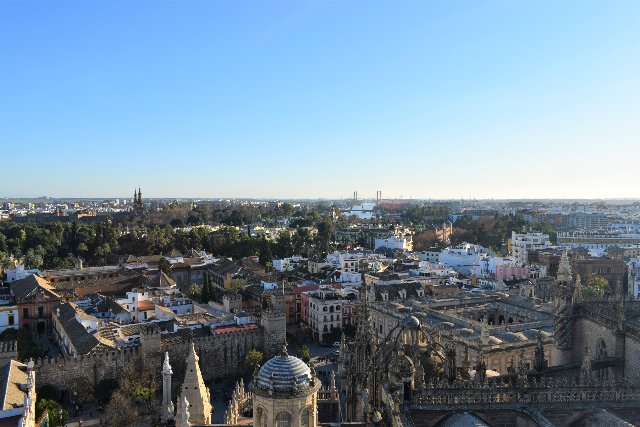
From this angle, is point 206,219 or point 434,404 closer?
point 434,404

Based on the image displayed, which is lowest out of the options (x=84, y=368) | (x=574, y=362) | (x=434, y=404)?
(x=84, y=368)

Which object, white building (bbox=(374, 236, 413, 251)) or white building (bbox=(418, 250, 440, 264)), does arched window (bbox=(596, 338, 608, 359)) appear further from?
white building (bbox=(374, 236, 413, 251))

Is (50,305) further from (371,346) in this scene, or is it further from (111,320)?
(371,346)

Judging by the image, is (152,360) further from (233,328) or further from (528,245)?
(528,245)

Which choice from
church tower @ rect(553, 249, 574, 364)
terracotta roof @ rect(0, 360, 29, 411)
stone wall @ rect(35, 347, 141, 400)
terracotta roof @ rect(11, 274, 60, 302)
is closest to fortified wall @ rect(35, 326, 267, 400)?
stone wall @ rect(35, 347, 141, 400)

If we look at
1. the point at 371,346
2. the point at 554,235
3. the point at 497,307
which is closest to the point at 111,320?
the point at 497,307

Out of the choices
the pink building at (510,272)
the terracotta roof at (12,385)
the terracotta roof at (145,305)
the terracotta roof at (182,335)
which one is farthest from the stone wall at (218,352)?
the pink building at (510,272)
